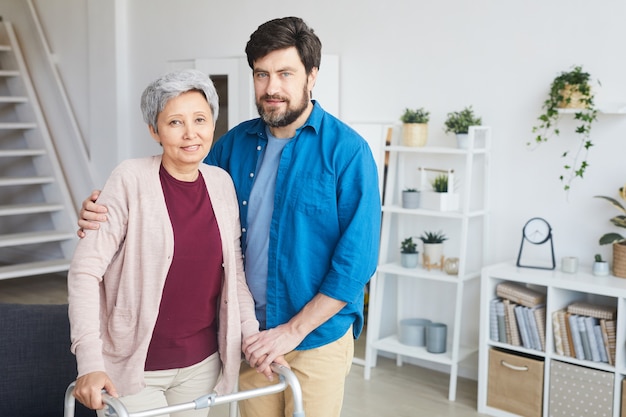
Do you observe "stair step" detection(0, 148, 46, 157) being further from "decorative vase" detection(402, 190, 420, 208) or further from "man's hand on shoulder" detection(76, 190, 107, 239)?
"man's hand on shoulder" detection(76, 190, 107, 239)

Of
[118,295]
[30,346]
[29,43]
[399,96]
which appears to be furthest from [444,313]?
[29,43]

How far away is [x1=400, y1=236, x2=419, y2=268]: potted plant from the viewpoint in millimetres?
4355

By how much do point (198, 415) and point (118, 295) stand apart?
41 cm

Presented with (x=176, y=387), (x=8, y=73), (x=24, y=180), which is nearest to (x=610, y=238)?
(x=176, y=387)

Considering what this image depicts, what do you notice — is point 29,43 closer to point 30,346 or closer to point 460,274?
point 460,274

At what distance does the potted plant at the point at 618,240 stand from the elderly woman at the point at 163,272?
226cm

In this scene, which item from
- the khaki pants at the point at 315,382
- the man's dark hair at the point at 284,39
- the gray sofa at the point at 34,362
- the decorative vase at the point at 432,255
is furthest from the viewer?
the decorative vase at the point at 432,255

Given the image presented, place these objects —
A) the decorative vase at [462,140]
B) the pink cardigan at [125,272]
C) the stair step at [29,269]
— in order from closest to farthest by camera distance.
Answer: the pink cardigan at [125,272] → the decorative vase at [462,140] → the stair step at [29,269]

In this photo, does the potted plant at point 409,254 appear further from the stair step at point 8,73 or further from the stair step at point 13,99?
the stair step at point 8,73

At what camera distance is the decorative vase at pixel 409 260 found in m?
4.36

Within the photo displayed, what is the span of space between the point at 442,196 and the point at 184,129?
8.33 ft

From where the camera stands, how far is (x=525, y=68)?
4027 millimetres

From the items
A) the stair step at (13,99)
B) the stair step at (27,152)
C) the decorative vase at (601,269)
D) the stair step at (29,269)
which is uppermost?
the stair step at (13,99)

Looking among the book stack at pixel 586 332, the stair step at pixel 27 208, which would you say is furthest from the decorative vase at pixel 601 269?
the stair step at pixel 27 208
